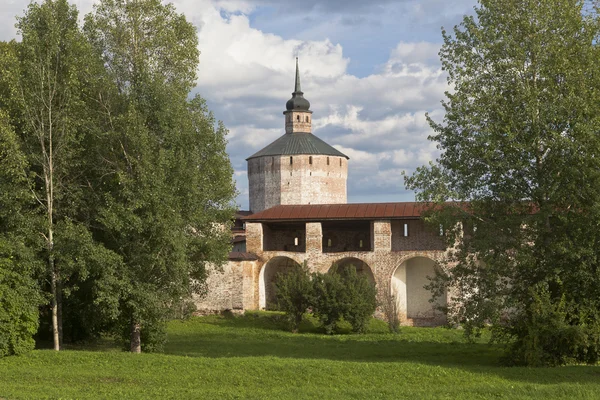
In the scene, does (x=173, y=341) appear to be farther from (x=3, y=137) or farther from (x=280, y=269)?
(x=280, y=269)

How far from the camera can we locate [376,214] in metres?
34.6

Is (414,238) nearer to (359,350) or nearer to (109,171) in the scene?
(359,350)

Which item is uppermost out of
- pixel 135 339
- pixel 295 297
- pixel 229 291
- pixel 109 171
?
pixel 109 171

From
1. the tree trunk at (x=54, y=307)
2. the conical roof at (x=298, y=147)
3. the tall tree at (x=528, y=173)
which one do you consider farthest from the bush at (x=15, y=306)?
Result: the conical roof at (x=298, y=147)

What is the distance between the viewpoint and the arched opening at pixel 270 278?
115 ft

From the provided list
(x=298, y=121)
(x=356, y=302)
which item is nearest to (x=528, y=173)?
(x=356, y=302)

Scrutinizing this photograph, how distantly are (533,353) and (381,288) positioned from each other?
17790mm

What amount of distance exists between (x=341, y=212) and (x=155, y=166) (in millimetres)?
17528

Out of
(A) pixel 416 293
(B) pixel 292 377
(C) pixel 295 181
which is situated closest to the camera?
(B) pixel 292 377

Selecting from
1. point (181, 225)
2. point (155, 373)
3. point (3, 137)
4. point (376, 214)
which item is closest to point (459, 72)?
point (181, 225)

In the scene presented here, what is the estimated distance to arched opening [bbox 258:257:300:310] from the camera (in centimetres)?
3512

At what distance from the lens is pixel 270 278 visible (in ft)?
120

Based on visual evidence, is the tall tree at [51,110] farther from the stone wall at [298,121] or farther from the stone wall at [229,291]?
the stone wall at [298,121]

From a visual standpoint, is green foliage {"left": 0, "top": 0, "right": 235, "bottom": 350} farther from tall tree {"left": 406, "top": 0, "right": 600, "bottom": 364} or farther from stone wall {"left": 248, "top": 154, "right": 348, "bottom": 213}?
stone wall {"left": 248, "top": 154, "right": 348, "bottom": 213}
